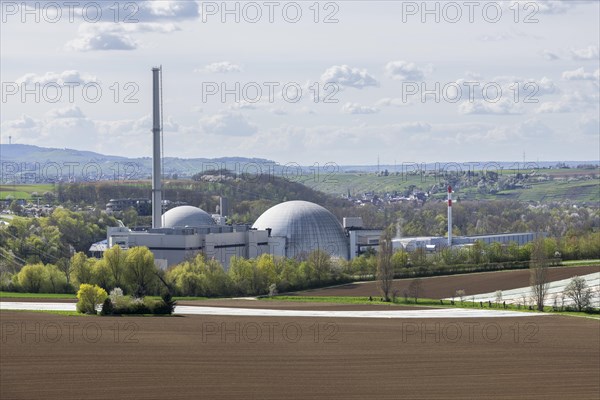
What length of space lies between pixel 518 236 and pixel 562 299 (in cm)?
8426

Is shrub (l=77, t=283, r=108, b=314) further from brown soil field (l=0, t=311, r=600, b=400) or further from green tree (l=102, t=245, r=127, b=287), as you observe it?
green tree (l=102, t=245, r=127, b=287)

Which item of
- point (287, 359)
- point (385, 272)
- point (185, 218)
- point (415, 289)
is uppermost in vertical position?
point (185, 218)

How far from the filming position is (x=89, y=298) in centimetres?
6675

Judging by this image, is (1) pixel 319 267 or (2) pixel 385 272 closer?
(2) pixel 385 272

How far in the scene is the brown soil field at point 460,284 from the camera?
9212 cm

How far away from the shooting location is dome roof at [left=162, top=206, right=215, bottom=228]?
12825 centimetres

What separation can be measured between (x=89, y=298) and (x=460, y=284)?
126ft

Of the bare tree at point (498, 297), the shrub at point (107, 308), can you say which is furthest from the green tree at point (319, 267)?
the shrub at point (107, 308)

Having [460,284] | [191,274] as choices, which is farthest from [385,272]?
[191,274]

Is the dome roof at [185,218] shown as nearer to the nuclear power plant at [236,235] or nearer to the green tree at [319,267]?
the nuclear power plant at [236,235]

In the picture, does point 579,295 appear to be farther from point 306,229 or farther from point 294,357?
point 306,229

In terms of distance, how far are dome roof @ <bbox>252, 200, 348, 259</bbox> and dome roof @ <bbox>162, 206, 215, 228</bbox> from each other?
235 inches

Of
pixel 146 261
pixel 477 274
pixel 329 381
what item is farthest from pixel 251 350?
pixel 477 274

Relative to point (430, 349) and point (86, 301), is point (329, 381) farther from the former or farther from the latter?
point (86, 301)
